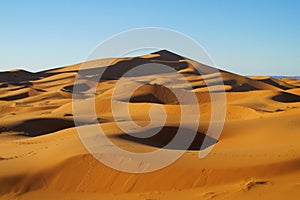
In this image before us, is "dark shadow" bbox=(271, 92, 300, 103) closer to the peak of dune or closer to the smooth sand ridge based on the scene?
the smooth sand ridge

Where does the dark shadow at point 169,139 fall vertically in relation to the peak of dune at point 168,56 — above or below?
above

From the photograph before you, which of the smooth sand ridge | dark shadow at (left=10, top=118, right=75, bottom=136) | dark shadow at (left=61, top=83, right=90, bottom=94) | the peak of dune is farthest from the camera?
the peak of dune

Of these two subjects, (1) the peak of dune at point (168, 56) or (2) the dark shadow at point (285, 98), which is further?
(1) the peak of dune at point (168, 56)

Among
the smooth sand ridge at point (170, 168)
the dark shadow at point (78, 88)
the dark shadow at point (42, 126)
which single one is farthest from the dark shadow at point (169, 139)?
the dark shadow at point (78, 88)

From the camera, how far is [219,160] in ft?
28.2

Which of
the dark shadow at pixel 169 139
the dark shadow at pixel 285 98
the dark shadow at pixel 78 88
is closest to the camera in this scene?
the dark shadow at pixel 169 139

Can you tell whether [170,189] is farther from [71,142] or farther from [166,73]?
[166,73]

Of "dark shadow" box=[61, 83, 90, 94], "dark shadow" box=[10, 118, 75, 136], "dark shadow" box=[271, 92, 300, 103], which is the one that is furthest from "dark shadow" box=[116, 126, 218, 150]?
"dark shadow" box=[61, 83, 90, 94]

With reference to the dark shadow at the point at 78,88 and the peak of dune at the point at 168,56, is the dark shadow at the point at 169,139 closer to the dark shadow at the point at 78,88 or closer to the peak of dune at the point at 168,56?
the dark shadow at the point at 78,88

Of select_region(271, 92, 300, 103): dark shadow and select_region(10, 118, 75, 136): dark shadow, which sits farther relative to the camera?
select_region(271, 92, 300, 103): dark shadow

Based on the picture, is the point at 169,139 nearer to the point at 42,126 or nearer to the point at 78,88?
the point at 42,126

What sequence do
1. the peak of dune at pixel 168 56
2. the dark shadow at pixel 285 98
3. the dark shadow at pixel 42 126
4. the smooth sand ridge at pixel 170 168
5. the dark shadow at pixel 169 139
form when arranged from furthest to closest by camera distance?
the peak of dune at pixel 168 56 < the dark shadow at pixel 285 98 < the dark shadow at pixel 42 126 < the dark shadow at pixel 169 139 < the smooth sand ridge at pixel 170 168

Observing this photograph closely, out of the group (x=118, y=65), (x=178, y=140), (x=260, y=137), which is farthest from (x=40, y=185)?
(x=118, y=65)

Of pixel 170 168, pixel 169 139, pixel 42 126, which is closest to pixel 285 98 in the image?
pixel 169 139
